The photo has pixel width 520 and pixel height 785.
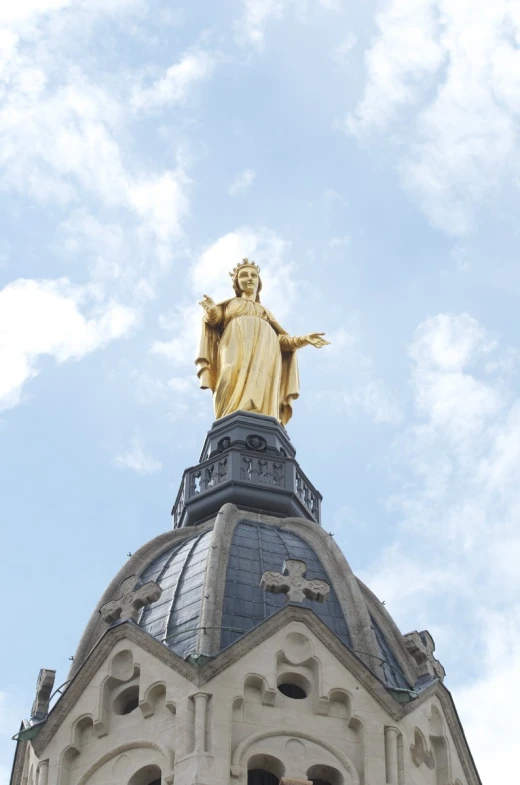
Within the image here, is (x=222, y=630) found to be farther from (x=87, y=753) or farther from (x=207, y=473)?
(x=207, y=473)

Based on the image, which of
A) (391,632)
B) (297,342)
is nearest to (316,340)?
(297,342)

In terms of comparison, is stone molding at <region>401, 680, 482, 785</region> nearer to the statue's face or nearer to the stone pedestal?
the stone pedestal

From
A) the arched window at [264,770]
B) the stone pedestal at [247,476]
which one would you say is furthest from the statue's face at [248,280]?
the arched window at [264,770]

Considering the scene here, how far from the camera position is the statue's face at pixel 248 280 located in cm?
5875

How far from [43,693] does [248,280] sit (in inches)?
695

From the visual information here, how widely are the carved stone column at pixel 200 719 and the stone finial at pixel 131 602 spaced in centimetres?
373

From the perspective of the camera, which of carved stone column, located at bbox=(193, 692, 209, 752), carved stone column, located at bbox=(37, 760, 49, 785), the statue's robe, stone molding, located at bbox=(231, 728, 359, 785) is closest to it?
carved stone column, located at bbox=(193, 692, 209, 752)

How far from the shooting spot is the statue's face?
58750 millimetres

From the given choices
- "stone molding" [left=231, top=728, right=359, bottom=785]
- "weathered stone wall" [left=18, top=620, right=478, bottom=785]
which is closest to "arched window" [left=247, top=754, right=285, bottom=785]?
"weathered stone wall" [left=18, top=620, right=478, bottom=785]

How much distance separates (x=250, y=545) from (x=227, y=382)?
885 centimetres

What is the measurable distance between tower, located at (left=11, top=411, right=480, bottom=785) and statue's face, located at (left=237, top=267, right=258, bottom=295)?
37.4 ft

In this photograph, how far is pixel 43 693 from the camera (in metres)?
45.2

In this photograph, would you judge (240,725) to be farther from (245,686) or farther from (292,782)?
(292,782)

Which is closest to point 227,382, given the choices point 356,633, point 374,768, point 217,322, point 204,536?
point 217,322
